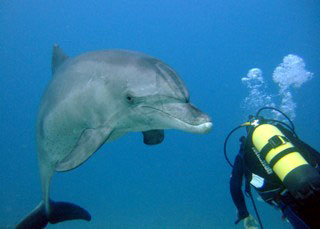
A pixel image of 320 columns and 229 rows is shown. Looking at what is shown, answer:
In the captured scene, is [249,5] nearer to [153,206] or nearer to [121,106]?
[153,206]

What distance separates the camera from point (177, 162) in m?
48.1

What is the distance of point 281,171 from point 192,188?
34.6 m

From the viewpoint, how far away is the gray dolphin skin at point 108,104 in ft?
10.7

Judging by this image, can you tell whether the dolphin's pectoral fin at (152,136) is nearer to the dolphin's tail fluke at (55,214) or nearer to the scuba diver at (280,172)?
the scuba diver at (280,172)

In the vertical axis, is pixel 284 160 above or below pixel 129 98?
below

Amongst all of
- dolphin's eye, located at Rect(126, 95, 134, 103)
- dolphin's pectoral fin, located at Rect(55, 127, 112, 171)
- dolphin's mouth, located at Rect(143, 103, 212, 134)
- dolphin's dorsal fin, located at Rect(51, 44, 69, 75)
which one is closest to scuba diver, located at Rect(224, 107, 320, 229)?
dolphin's mouth, located at Rect(143, 103, 212, 134)

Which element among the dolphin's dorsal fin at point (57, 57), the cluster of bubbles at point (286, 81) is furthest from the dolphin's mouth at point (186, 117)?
the cluster of bubbles at point (286, 81)

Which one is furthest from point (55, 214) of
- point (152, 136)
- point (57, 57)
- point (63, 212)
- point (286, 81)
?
point (286, 81)

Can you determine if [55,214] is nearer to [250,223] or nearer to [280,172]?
[250,223]

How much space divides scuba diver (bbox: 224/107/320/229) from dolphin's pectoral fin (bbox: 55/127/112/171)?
223 centimetres

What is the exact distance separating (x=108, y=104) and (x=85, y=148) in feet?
2.13

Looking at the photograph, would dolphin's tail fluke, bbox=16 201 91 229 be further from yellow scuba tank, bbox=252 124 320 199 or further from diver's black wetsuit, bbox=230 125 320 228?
yellow scuba tank, bbox=252 124 320 199

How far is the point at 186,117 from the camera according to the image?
3082mm

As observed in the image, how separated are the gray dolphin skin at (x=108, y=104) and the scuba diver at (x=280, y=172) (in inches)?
56.2
